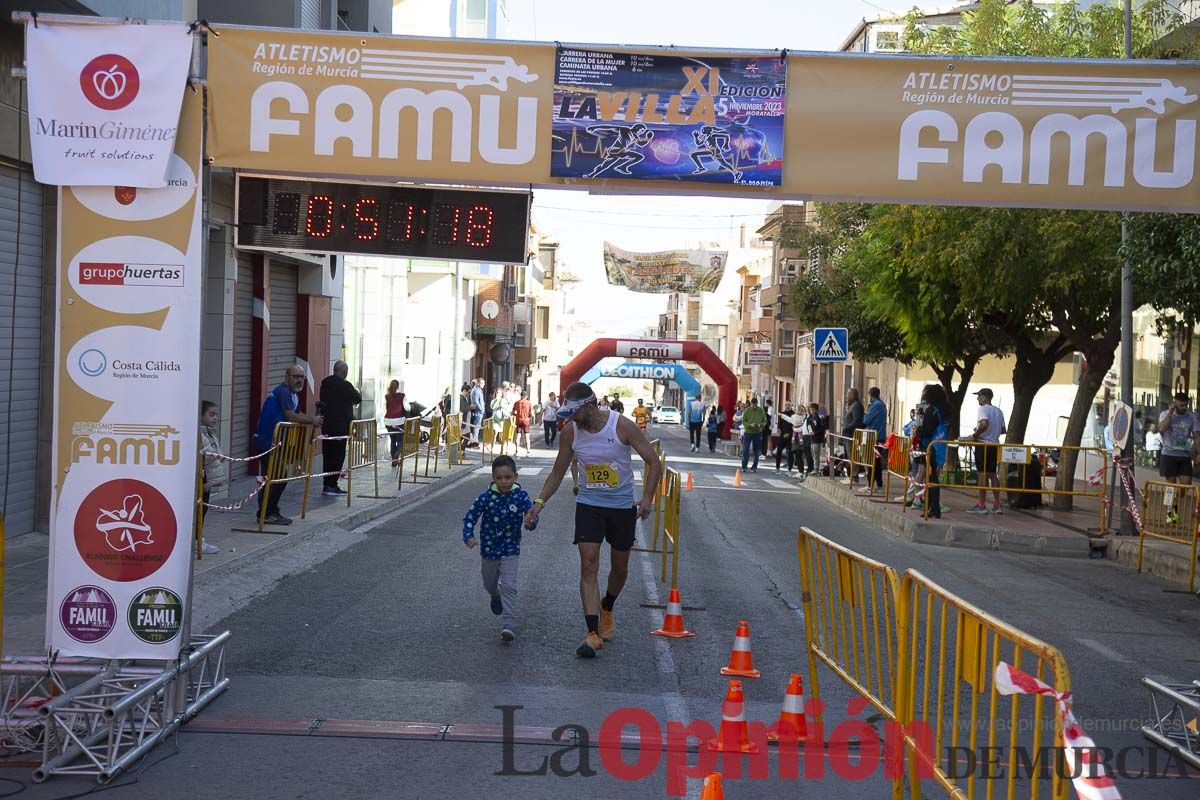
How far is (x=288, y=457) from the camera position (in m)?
15.0

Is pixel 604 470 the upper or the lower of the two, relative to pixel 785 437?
upper

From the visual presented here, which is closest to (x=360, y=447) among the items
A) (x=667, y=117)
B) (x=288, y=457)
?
(x=288, y=457)

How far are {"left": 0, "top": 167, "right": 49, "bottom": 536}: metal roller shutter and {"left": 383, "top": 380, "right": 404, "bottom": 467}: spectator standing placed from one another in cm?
812

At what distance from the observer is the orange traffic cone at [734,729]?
6.57 meters

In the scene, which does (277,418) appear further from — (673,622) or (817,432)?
(817,432)

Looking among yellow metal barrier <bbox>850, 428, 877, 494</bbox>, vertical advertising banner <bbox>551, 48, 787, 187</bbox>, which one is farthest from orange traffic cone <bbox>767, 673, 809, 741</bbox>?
yellow metal barrier <bbox>850, 428, 877, 494</bbox>

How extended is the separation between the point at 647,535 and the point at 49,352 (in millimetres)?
7181

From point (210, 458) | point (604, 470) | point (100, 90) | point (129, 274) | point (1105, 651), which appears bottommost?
point (1105, 651)

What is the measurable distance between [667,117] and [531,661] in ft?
12.0

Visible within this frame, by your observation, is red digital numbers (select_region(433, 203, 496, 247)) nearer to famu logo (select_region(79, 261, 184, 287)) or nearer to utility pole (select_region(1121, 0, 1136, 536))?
famu logo (select_region(79, 261, 184, 287))

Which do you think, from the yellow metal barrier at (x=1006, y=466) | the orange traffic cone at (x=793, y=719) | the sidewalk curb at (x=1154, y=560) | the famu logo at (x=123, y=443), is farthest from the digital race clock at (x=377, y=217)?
the yellow metal barrier at (x=1006, y=466)

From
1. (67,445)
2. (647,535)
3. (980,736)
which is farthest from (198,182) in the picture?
(647,535)

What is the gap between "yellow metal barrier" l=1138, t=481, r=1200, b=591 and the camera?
14836mm

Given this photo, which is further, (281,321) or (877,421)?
(877,421)
